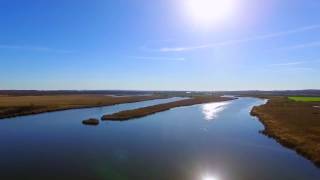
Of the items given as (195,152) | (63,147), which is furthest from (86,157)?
(195,152)

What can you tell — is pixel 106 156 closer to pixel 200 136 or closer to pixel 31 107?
pixel 200 136

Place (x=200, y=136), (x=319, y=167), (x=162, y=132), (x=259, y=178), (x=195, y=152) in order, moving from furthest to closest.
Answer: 1. (x=162, y=132)
2. (x=200, y=136)
3. (x=195, y=152)
4. (x=319, y=167)
5. (x=259, y=178)

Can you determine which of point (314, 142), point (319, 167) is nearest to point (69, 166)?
point (319, 167)

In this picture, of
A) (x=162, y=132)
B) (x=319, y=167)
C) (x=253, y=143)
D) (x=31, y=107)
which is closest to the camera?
(x=319, y=167)

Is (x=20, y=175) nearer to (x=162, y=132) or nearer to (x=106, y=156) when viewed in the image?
(x=106, y=156)

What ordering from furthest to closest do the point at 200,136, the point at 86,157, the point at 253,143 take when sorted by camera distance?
the point at 200,136
the point at 253,143
the point at 86,157

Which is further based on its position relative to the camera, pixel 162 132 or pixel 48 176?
pixel 162 132
